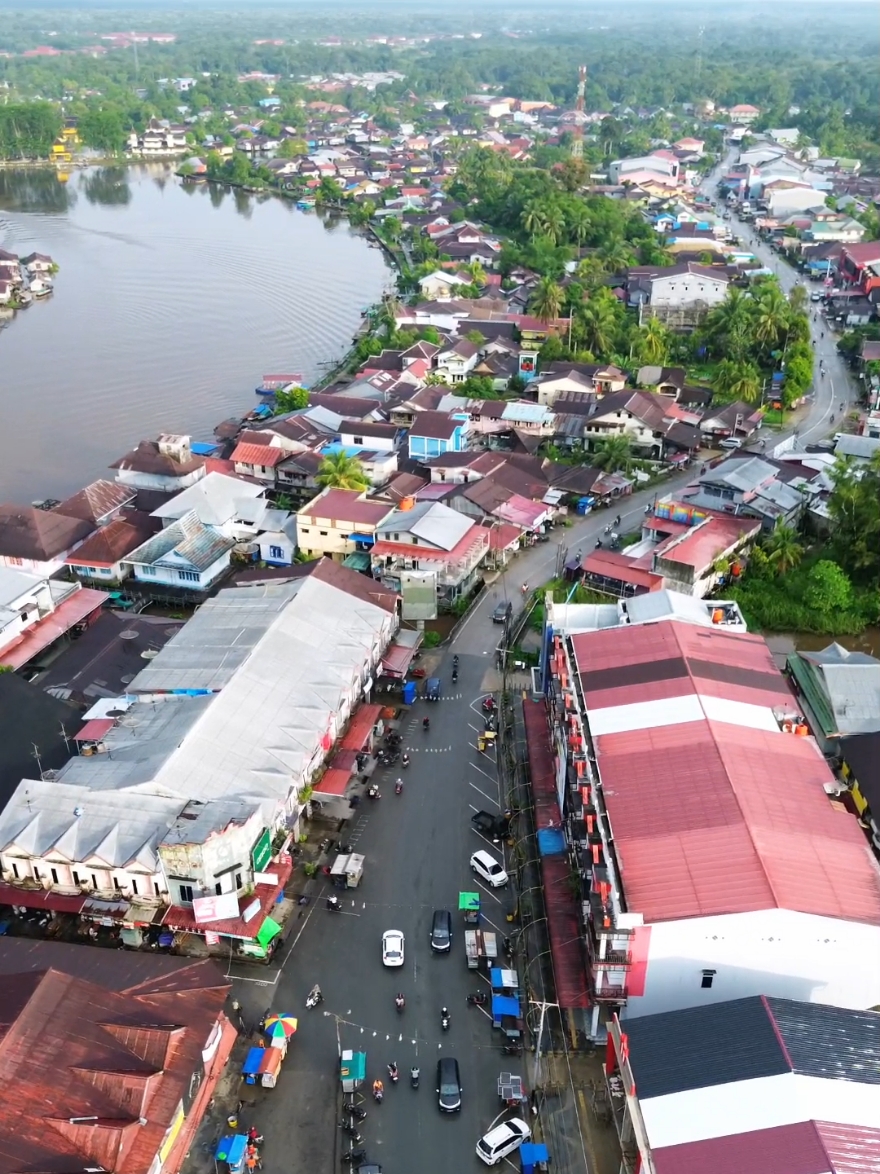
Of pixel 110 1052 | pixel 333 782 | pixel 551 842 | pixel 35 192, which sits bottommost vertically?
pixel 35 192

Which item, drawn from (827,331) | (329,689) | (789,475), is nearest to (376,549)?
(329,689)

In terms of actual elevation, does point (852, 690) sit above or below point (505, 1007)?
above

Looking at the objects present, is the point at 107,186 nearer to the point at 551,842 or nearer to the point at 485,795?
the point at 485,795

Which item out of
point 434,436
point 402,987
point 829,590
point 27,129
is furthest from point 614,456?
point 27,129

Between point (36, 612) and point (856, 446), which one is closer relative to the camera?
point (36, 612)

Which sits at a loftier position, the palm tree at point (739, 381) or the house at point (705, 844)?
the house at point (705, 844)

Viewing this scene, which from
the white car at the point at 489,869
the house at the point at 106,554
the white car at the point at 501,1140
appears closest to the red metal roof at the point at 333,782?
the white car at the point at 489,869

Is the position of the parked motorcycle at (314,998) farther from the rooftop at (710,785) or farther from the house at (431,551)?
the house at (431,551)
